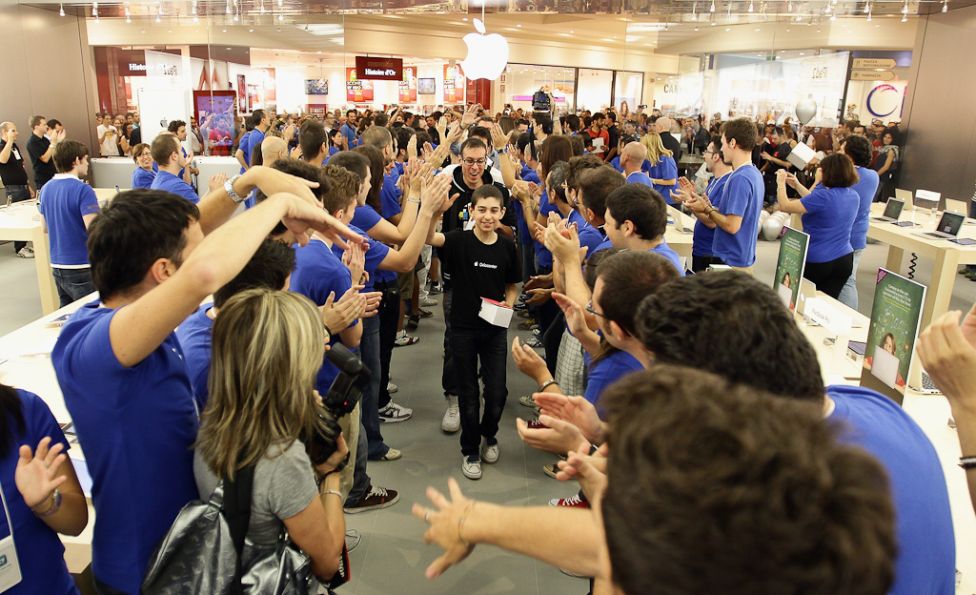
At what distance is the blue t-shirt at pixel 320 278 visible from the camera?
8.60 ft

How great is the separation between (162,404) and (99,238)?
0.41 metres

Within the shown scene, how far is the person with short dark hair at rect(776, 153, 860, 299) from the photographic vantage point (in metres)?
4.54

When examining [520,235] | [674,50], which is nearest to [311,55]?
[674,50]

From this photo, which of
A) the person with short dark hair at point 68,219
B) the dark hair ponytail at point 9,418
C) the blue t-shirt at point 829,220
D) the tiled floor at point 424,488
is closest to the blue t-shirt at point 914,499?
the dark hair ponytail at point 9,418

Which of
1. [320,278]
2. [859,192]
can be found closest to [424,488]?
[320,278]

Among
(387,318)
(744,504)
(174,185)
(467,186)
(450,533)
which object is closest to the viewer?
(744,504)

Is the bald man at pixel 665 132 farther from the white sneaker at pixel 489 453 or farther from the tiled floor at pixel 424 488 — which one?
the white sneaker at pixel 489 453

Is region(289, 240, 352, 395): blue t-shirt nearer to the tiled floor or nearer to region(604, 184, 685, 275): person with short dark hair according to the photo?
the tiled floor

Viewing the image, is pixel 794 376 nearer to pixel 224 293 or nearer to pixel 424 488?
pixel 224 293

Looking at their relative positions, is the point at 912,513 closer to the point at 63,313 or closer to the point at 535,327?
the point at 63,313

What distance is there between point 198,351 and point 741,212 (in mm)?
3413

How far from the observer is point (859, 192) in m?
5.27

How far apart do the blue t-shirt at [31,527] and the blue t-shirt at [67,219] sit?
3.63m

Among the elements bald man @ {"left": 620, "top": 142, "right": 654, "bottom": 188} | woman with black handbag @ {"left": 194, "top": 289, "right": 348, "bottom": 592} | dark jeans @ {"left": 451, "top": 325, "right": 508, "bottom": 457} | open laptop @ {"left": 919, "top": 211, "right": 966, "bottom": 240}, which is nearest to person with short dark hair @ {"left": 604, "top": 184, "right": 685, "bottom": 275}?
dark jeans @ {"left": 451, "top": 325, "right": 508, "bottom": 457}
